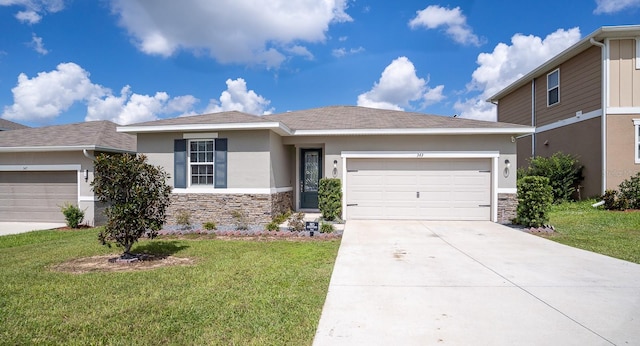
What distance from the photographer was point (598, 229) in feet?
29.4

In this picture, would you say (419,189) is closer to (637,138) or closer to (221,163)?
(221,163)

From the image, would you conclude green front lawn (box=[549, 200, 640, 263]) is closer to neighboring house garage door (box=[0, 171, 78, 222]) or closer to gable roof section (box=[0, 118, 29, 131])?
neighboring house garage door (box=[0, 171, 78, 222])

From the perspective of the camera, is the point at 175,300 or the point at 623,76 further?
the point at 623,76

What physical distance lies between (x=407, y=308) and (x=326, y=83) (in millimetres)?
15230

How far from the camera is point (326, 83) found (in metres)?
17.7

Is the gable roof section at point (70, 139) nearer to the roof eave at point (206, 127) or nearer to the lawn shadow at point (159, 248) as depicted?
the roof eave at point (206, 127)

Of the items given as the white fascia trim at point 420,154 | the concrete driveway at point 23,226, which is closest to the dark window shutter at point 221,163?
the white fascia trim at point 420,154

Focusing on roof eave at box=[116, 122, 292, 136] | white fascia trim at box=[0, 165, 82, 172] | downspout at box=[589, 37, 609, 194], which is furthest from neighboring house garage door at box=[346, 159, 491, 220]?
white fascia trim at box=[0, 165, 82, 172]

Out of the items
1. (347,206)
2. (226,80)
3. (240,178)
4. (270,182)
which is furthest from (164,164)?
(226,80)

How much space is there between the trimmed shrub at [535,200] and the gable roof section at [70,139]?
43.1 feet

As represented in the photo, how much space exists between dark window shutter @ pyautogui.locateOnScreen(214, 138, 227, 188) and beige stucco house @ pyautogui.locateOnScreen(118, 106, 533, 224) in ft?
0.10

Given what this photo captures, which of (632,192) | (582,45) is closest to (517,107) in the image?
(582,45)

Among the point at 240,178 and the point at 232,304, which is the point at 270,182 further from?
the point at 232,304

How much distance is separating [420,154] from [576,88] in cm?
776
